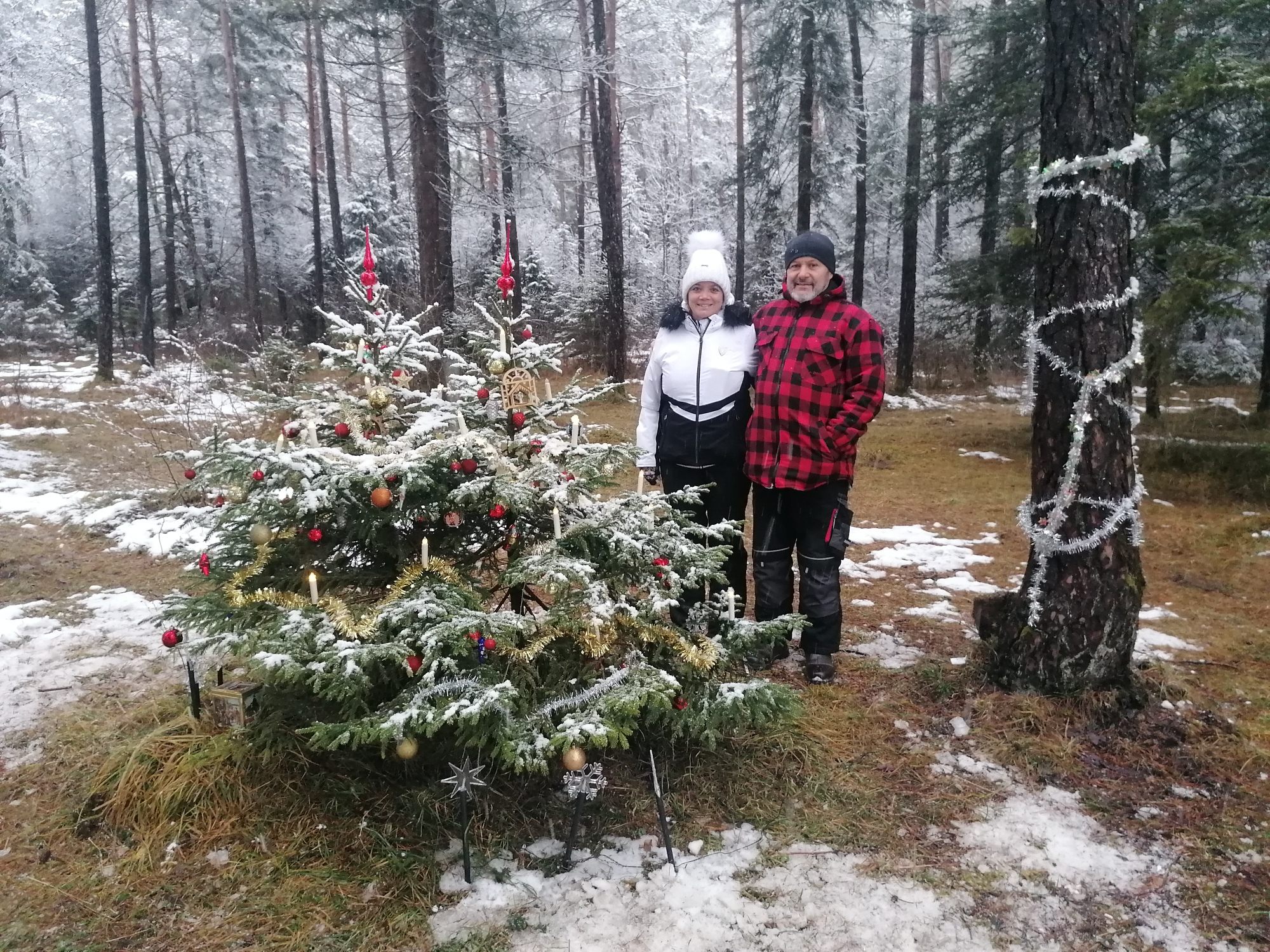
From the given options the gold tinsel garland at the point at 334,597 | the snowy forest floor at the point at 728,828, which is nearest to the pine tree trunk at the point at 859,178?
the snowy forest floor at the point at 728,828

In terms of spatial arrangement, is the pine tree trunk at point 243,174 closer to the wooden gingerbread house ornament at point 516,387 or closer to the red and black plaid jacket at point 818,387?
the wooden gingerbread house ornament at point 516,387

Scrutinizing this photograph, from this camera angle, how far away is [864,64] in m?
30.1

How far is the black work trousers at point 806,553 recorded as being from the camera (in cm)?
351

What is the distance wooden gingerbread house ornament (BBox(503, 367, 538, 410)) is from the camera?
2.81 meters

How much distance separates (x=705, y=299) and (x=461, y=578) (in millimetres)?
1745

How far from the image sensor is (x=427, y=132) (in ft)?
31.7

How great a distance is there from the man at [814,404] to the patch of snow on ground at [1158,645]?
1.71m

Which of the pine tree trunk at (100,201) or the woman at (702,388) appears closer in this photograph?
the woman at (702,388)

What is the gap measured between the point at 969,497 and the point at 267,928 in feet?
23.2

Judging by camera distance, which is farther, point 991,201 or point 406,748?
point 991,201

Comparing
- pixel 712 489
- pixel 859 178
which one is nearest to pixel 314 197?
pixel 859 178

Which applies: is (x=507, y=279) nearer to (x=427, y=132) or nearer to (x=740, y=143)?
(x=427, y=132)

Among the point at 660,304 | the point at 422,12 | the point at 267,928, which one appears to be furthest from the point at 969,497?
the point at 660,304

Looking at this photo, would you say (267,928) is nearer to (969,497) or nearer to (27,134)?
(969,497)
